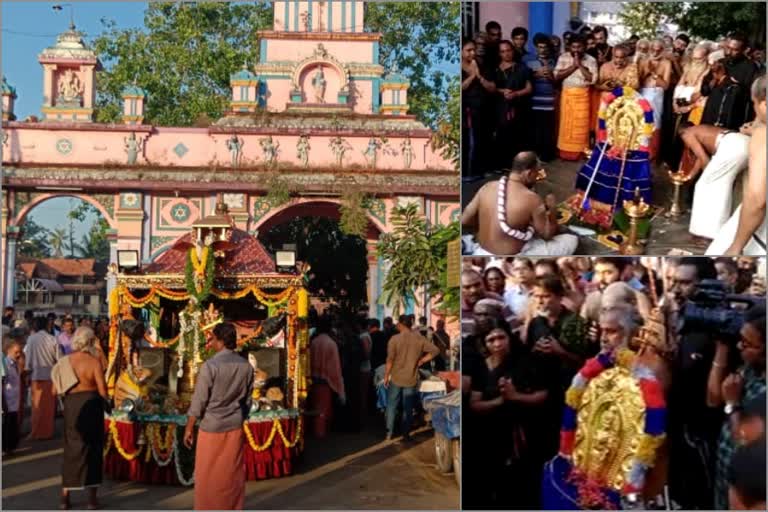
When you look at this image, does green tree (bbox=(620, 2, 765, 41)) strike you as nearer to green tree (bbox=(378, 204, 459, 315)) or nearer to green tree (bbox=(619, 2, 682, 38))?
green tree (bbox=(619, 2, 682, 38))

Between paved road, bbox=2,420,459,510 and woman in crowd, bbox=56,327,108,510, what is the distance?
370 millimetres

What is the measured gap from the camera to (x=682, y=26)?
24.0ft

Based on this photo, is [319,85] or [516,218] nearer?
[516,218]

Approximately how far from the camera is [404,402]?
10.9 m

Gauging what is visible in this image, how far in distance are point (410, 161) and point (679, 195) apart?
292 inches

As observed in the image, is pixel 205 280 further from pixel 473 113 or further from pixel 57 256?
pixel 57 256

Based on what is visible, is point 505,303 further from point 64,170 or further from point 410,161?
point 64,170

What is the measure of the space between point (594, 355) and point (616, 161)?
129 centimetres

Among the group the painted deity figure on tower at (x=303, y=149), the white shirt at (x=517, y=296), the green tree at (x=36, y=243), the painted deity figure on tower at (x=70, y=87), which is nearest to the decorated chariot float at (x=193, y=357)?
the white shirt at (x=517, y=296)

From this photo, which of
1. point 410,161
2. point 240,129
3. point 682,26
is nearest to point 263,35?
point 240,129

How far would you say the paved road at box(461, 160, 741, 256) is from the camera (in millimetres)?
7086

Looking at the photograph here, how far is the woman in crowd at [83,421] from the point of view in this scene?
7.40 meters

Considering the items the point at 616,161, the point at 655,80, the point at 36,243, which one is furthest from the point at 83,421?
the point at 36,243

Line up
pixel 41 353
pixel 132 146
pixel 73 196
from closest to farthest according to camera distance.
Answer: pixel 41 353 → pixel 132 146 → pixel 73 196
